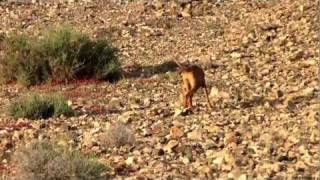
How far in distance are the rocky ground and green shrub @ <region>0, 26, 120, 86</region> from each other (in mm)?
353

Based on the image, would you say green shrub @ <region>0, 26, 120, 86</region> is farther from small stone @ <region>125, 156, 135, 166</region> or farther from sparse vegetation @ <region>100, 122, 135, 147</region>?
small stone @ <region>125, 156, 135, 166</region>

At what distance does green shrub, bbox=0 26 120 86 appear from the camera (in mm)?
16219

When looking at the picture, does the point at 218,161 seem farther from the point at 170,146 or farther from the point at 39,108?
the point at 39,108

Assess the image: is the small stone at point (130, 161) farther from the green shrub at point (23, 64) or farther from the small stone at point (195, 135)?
the green shrub at point (23, 64)

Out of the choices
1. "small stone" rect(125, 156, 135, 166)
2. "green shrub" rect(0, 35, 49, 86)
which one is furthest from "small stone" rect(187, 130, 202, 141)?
"green shrub" rect(0, 35, 49, 86)

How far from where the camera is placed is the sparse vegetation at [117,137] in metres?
9.94

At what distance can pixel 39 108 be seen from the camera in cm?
1238

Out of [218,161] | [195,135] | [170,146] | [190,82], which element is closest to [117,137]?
[170,146]

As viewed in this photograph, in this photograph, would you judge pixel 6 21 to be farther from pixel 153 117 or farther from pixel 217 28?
pixel 153 117

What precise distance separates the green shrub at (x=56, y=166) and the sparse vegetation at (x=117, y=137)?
1056 millimetres

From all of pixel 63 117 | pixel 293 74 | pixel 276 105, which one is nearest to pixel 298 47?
pixel 293 74

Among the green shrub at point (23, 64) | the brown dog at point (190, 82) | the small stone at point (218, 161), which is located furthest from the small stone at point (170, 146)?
the green shrub at point (23, 64)

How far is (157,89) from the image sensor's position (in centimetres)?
1459

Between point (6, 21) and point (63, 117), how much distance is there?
1127 centimetres
